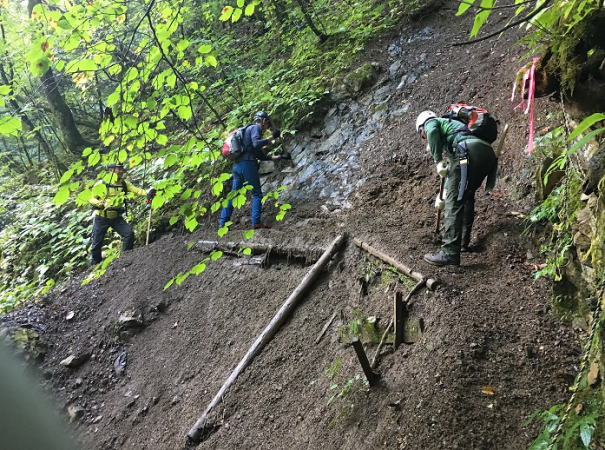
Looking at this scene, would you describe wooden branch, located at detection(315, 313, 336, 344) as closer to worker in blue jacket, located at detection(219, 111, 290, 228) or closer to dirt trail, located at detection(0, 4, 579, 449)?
dirt trail, located at detection(0, 4, 579, 449)

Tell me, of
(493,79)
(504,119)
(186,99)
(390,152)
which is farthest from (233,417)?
(493,79)

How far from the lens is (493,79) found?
7.43 meters

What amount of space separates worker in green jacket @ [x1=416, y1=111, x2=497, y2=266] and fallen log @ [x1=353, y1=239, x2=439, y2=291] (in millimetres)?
409

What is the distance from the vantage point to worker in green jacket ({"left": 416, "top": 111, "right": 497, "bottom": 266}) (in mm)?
4703

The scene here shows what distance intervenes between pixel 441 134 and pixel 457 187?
73 cm

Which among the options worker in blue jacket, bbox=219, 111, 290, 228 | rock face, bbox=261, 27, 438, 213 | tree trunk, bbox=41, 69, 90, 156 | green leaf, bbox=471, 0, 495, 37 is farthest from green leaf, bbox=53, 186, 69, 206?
tree trunk, bbox=41, 69, 90, 156

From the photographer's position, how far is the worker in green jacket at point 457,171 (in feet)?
15.4

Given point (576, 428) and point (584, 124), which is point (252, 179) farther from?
point (584, 124)

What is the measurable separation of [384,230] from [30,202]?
46.2ft

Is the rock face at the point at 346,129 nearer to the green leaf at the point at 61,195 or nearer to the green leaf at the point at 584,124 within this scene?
the green leaf at the point at 61,195

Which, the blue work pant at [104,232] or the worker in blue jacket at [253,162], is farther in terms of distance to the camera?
the blue work pant at [104,232]

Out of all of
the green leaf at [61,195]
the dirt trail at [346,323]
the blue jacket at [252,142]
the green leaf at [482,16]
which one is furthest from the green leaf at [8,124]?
the blue jacket at [252,142]

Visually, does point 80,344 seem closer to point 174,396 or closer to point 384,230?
point 174,396

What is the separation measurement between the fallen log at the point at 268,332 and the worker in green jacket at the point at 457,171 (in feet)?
5.16
